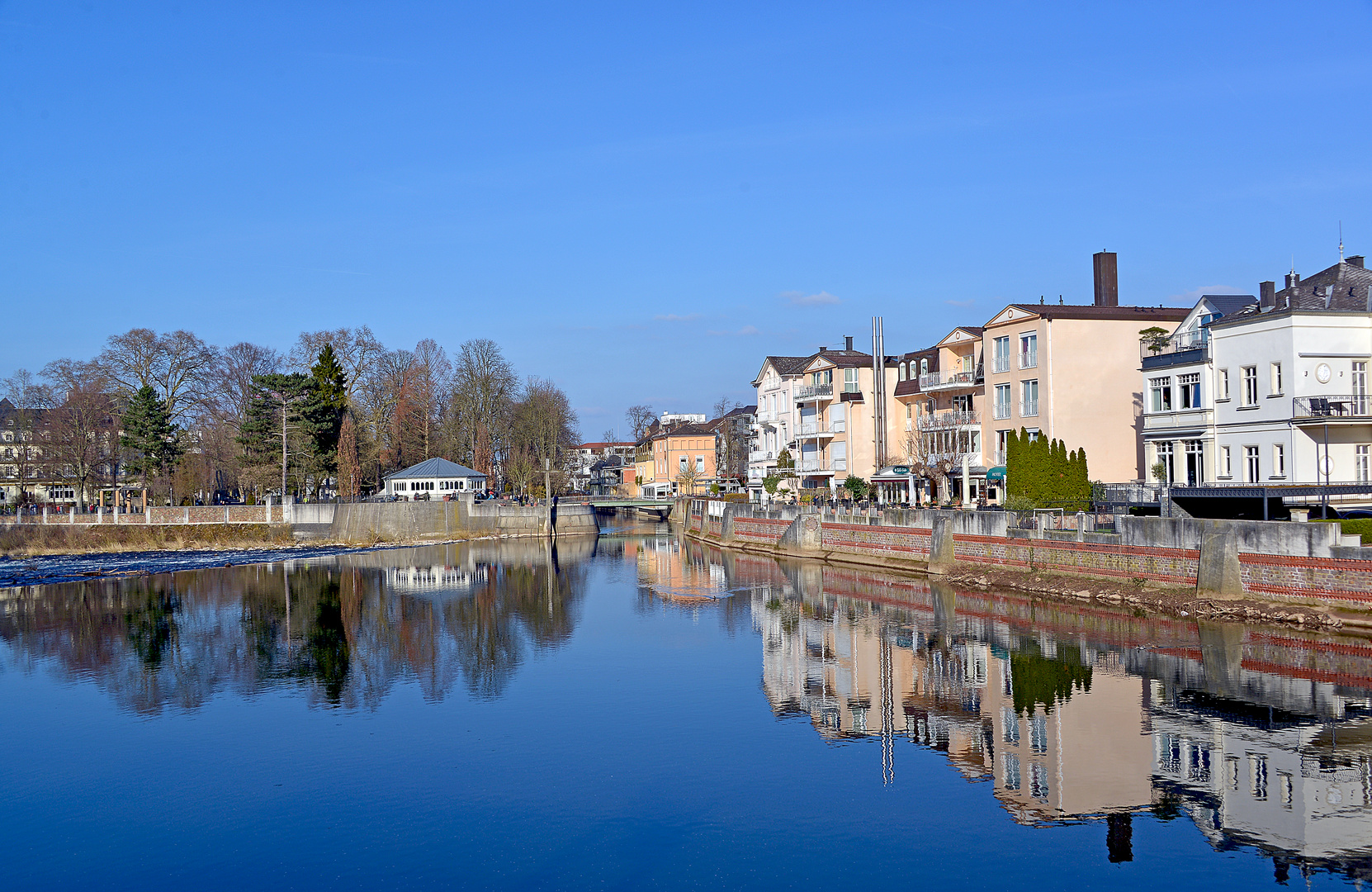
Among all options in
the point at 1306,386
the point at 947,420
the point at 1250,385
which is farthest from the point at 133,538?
the point at 1306,386

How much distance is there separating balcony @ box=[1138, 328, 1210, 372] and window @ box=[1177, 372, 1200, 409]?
0.60 meters

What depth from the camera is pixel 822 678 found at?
26.1 m

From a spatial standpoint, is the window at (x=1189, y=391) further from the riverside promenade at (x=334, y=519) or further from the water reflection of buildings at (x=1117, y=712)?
the riverside promenade at (x=334, y=519)

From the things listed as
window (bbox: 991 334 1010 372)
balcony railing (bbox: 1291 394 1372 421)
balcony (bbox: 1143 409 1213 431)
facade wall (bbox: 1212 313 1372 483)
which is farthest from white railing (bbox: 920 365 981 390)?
balcony railing (bbox: 1291 394 1372 421)

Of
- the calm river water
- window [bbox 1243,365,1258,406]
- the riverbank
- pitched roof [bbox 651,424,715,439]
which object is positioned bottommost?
the calm river water

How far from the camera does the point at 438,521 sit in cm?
8106

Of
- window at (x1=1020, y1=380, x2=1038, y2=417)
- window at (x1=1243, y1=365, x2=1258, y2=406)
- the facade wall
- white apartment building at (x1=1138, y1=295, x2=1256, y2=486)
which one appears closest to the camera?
the facade wall

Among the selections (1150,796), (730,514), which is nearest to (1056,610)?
(1150,796)

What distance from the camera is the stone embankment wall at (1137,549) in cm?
2609

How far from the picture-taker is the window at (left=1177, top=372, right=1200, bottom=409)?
4019cm

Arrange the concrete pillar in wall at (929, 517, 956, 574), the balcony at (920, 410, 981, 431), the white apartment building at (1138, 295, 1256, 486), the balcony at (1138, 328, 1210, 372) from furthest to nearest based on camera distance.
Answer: the balcony at (920, 410, 981, 431) → the concrete pillar in wall at (929, 517, 956, 574) → the balcony at (1138, 328, 1210, 372) → the white apartment building at (1138, 295, 1256, 486)

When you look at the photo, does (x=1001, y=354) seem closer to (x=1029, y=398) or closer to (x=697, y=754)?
(x=1029, y=398)

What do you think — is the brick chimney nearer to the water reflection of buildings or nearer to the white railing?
the white railing

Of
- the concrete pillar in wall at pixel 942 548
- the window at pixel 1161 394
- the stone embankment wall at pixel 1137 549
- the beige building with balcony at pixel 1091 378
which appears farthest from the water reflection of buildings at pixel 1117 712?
the beige building with balcony at pixel 1091 378
